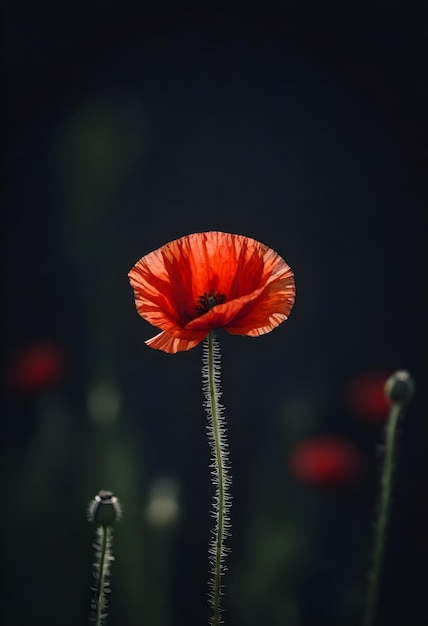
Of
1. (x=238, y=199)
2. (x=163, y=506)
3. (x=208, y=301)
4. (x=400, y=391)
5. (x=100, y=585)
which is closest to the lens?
(x=100, y=585)

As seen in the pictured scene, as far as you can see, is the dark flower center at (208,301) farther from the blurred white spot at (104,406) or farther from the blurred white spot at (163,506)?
the blurred white spot at (104,406)

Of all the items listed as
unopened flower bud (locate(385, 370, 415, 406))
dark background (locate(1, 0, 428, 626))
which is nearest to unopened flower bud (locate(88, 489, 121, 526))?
unopened flower bud (locate(385, 370, 415, 406))

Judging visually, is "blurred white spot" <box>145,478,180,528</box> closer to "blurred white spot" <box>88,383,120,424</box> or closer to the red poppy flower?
"blurred white spot" <box>88,383,120,424</box>

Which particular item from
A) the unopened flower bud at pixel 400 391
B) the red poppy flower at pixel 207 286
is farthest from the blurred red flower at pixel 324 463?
the red poppy flower at pixel 207 286

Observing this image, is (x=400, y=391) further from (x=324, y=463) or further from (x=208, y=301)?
(x=324, y=463)

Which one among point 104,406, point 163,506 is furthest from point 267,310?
point 104,406

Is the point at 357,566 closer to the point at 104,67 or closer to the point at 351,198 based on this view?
the point at 351,198

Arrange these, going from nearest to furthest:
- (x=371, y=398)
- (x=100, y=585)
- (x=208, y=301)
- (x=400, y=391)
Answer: (x=100, y=585) < (x=208, y=301) < (x=400, y=391) < (x=371, y=398)
